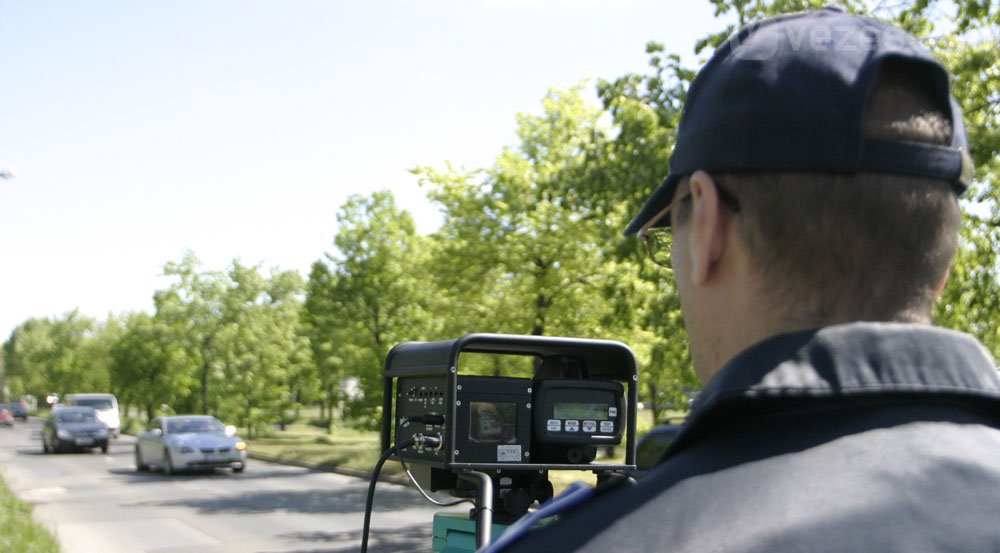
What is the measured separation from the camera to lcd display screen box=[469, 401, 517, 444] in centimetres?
277

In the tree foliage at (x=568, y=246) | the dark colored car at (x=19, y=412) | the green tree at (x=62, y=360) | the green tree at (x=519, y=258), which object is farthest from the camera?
the dark colored car at (x=19, y=412)

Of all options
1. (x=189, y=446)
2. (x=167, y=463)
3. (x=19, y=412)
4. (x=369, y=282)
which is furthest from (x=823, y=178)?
(x=19, y=412)

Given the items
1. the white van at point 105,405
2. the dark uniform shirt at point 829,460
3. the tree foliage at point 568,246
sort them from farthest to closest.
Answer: the white van at point 105,405, the tree foliage at point 568,246, the dark uniform shirt at point 829,460

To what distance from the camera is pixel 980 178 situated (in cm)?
1428

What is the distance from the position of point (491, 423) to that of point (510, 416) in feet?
0.26

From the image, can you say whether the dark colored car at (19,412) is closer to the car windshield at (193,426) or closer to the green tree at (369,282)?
the green tree at (369,282)

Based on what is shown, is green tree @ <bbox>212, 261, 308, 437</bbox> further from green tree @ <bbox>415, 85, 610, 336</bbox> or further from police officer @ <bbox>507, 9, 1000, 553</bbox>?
police officer @ <bbox>507, 9, 1000, 553</bbox>

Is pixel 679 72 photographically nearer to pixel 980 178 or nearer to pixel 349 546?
pixel 980 178

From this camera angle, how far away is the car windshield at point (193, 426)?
27.0m

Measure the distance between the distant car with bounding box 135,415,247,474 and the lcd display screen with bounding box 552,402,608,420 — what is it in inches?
960

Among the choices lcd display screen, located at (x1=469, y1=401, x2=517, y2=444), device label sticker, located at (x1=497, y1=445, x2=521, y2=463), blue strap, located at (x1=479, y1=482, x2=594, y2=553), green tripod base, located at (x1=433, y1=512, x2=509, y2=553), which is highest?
blue strap, located at (x1=479, y1=482, x2=594, y2=553)

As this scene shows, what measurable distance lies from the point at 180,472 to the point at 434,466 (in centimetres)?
2583

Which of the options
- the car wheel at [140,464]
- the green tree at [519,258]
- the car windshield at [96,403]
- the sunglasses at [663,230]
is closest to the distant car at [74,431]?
the car wheel at [140,464]

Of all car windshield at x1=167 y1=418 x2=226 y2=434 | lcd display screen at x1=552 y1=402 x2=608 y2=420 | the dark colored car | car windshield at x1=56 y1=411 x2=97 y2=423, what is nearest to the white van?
car windshield at x1=56 y1=411 x2=97 y2=423
